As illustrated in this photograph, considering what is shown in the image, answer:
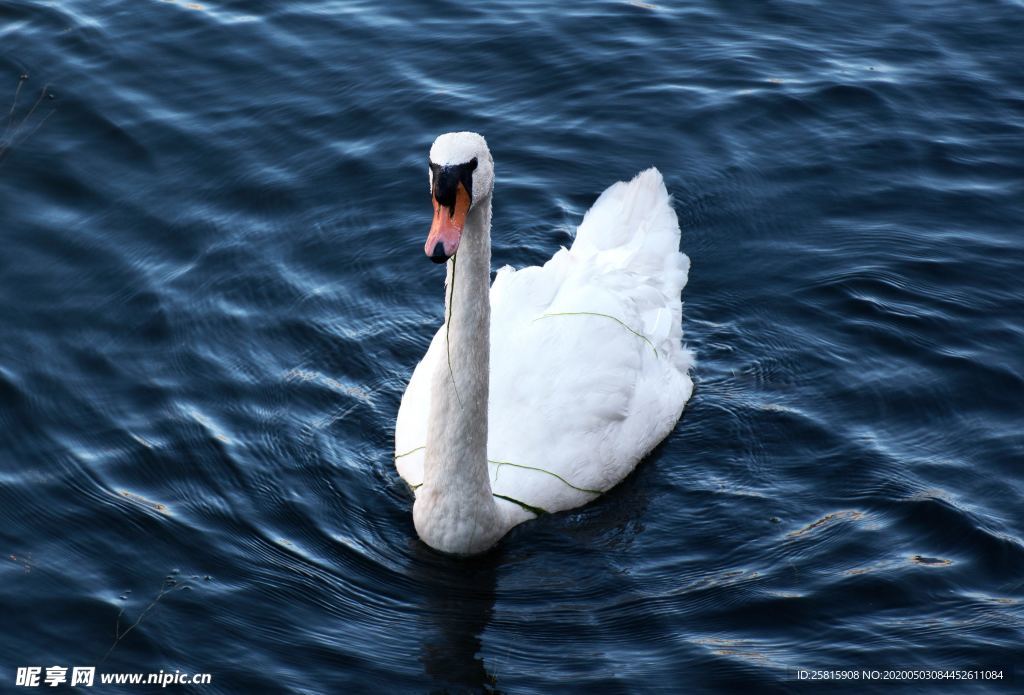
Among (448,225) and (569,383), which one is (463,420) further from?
(448,225)

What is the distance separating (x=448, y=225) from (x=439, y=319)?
411 cm

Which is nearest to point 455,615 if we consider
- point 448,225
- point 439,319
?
point 448,225

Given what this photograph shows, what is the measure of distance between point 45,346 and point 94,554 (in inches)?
108

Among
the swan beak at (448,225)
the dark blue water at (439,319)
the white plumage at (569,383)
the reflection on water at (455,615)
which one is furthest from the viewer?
the white plumage at (569,383)

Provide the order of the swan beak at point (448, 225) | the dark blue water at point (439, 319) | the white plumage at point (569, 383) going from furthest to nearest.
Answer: the white plumage at point (569, 383) → the dark blue water at point (439, 319) → the swan beak at point (448, 225)

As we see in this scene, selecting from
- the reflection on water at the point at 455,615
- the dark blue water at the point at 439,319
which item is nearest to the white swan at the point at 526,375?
the reflection on water at the point at 455,615

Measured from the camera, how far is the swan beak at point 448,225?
336 inches

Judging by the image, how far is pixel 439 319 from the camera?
41.7 feet

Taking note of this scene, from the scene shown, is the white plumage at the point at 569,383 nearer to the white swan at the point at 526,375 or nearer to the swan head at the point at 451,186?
the white swan at the point at 526,375

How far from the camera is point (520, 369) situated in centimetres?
1063

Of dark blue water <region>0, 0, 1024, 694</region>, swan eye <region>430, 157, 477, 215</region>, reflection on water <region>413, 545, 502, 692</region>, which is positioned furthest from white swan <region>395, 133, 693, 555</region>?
dark blue water <region>0, 0, 1024, 694</region>

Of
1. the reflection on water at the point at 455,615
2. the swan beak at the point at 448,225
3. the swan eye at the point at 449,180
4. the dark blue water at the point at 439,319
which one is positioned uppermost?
the swan eye at the point at 449,180

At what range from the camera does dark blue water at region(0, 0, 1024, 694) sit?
9.41 meters

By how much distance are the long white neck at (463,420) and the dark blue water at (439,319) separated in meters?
0.30
